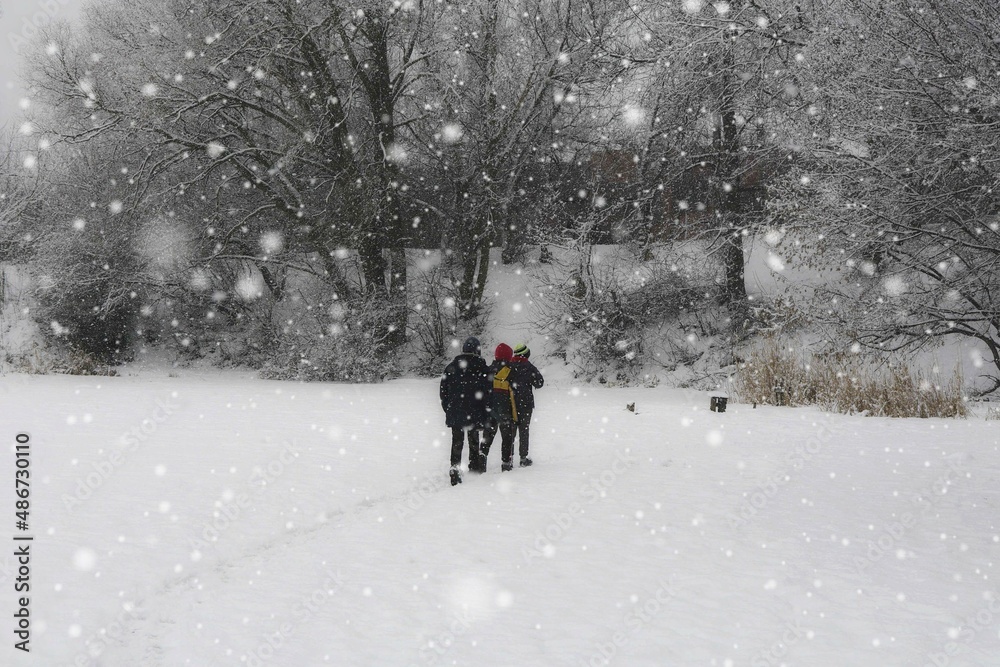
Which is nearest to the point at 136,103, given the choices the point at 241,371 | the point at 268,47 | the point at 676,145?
the point at 268,47

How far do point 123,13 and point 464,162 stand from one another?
1151cm

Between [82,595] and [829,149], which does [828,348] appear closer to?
[829,149]

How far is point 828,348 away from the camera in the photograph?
13141mm
